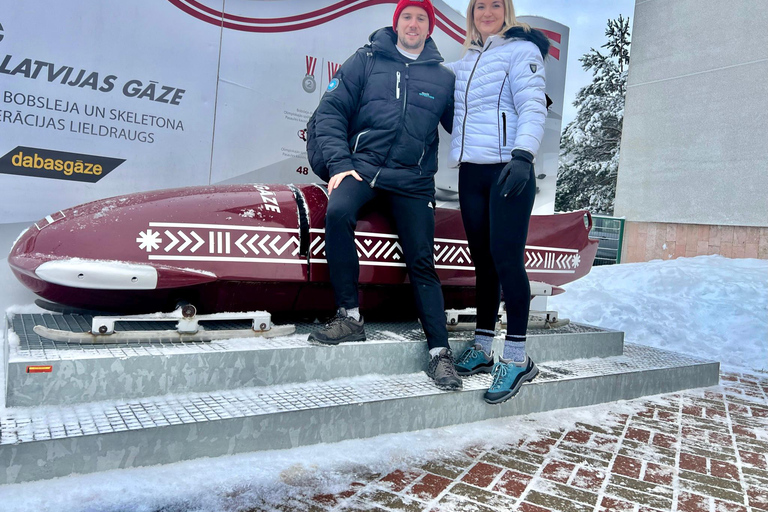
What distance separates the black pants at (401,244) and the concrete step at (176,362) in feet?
0.53

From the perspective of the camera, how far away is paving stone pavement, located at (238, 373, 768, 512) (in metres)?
1.57

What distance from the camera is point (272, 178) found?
10.8 ft

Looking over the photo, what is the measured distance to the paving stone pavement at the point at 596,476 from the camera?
1.57 metres

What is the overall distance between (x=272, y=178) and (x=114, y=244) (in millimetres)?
1336

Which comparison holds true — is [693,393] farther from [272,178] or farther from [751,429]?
[272,178]

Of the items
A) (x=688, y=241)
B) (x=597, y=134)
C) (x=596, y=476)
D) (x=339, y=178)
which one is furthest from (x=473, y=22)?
(x=597, y=134)

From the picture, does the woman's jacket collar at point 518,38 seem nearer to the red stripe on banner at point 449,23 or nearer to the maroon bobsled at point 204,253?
the maroon bobsled at point 204,253

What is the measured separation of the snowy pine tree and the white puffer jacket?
20.1m

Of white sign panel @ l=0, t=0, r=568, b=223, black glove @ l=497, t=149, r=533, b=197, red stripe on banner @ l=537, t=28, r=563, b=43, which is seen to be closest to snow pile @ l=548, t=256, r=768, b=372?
red stripe on banner @ l=537, t=28, r=563, b=43

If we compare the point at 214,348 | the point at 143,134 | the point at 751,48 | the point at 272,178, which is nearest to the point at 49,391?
the point at 214,348

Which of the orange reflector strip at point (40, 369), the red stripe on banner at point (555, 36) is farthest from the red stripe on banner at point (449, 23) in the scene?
the orange reflector strip at point (40, 369)

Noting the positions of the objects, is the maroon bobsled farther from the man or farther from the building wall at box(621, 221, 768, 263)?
the building wall at box(621, 221, 768, 263)

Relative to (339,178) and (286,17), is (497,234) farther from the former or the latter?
(286,17)

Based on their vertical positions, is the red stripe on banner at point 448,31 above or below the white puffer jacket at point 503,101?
above
